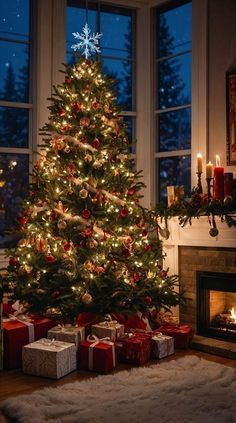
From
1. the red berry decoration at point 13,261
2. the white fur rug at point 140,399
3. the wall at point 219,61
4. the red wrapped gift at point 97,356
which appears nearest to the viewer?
the white fur rug at point 140,399

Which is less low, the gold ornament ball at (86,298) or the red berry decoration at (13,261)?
the red berry decoration at (13,261)

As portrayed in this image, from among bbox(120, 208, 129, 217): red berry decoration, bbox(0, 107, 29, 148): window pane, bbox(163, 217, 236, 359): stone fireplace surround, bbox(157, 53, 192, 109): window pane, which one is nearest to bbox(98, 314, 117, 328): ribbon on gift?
bbox(163, 217, 236, 359): stone fireplace surround

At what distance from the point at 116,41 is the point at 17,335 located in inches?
133

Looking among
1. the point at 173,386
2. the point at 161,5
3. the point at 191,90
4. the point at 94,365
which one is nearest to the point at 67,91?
the point at 191,90

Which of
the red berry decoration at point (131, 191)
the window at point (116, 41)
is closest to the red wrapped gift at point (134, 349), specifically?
the red berry decoration at point (131, 191)

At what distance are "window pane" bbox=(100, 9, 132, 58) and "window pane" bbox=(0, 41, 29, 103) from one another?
0.89 m

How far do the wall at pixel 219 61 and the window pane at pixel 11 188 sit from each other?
181 cm

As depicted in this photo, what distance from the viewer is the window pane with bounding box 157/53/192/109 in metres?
5.38

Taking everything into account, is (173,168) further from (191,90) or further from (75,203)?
(75,203)

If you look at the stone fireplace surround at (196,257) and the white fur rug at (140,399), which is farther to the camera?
the stone fireplace surround at (196,257)

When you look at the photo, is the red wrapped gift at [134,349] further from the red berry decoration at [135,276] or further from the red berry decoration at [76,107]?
the red berry decoration at [76,107]

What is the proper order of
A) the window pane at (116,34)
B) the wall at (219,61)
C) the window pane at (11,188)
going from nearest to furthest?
the wall at (219,61) → the window pane at (11,188) → the window pane at (116,34)

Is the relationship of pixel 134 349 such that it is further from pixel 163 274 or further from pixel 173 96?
pixel 173 96

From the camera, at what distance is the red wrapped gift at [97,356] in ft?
11.8
